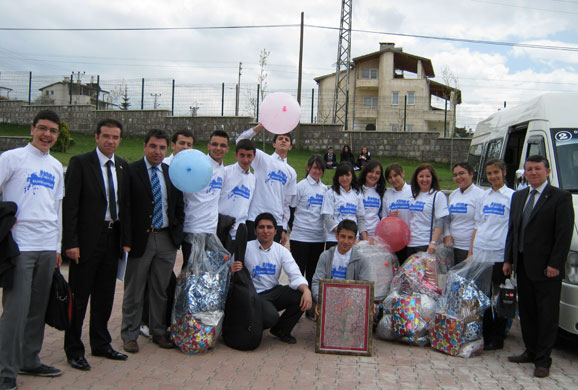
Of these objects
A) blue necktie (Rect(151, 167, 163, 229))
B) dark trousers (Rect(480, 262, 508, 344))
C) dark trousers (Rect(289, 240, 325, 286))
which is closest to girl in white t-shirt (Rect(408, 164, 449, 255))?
dark trousers (Rect(480, 262, 508, 344))

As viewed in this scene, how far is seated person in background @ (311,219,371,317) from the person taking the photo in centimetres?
553

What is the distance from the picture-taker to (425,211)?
235 inches

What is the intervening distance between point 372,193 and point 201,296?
252 centimetres

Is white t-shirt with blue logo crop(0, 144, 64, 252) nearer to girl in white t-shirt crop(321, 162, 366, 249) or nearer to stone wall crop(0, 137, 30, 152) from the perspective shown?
girl in white t-shirt crop(321, 162, 366, 249)

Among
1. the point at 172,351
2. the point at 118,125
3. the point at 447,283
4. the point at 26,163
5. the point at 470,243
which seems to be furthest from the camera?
the point at 470,243

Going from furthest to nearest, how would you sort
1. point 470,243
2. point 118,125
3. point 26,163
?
point 470,243, point 118,125, point 26,163

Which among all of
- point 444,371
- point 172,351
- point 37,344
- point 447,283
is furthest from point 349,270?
point 37,344

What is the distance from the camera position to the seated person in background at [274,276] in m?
5.29

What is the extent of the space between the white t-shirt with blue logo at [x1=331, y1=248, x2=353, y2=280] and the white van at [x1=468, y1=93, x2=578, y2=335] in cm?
209

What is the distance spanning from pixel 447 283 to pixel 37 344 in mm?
3757

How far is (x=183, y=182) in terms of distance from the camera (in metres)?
4.70

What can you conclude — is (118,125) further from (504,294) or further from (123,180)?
(504,294)

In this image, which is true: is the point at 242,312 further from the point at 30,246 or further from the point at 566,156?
the point at 566,156

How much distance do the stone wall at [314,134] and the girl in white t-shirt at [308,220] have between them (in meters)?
15.7
